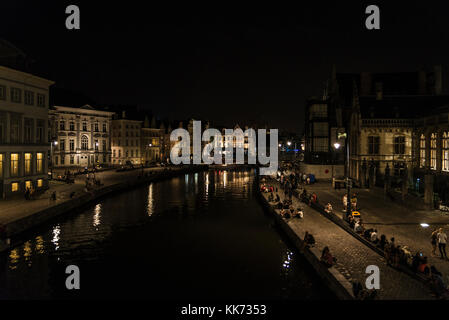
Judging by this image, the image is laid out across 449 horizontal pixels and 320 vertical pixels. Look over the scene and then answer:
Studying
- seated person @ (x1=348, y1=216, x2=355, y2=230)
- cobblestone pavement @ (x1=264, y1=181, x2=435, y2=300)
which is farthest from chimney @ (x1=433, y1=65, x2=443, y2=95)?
seated person @ (x1=348, y1=216, x2=355, y2=230)

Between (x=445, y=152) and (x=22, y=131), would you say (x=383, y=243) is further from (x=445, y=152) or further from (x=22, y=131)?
(x=22, y=131)

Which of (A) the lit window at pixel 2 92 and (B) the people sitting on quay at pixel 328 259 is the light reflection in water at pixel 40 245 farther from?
(A) the lit window at pixel 2 92

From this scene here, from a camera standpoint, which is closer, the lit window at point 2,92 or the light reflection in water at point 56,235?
the light reflection in water at point 56,235

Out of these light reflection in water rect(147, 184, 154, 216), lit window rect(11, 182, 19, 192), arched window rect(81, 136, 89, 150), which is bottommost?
light reflection in water rect(147, 184, 154, 216)

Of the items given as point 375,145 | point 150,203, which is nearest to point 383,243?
point 375,145

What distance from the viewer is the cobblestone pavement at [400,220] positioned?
18.7 metres

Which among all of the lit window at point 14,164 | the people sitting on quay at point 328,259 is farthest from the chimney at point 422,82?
the lit window at point 14,164

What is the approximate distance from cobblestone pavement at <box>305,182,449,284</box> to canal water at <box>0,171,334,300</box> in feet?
18.5

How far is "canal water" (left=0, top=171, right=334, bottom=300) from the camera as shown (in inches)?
650

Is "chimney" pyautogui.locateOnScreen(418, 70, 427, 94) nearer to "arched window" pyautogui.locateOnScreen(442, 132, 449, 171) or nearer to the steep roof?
the steep roof

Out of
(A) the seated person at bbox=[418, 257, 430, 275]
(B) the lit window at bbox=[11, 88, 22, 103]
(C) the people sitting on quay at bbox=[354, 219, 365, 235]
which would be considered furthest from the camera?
(B) the lit window at bbox=[11, 88, 22, 103]

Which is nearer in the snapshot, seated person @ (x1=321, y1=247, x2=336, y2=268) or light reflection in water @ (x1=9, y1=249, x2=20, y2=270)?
seated person @ (x1=321, y1=247, x2=336, y2=268)

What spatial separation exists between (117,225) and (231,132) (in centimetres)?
12698
